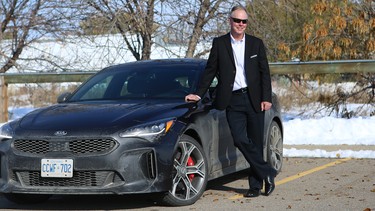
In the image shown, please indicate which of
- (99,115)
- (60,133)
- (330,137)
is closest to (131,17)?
(330,137)

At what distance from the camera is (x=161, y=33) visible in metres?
16.9

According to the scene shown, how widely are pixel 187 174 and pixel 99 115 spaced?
3.31 ft

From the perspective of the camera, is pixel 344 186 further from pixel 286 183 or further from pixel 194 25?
pixel 194 25

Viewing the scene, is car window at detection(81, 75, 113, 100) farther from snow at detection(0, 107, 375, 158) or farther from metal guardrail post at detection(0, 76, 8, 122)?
metal guardrail post at detection(0, 76, 8, 122)

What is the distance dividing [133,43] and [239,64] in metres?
8.70

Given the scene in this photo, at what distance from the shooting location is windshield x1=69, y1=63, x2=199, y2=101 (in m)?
9.16

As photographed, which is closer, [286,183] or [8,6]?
[286,183]

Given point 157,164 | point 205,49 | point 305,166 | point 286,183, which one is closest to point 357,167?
point 305,166

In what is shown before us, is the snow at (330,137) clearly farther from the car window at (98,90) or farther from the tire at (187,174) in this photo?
the tire at (187,174)

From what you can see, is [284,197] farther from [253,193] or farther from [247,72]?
[247,72]

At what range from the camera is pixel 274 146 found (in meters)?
10.3

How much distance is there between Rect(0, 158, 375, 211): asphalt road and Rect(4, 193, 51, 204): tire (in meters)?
0.07

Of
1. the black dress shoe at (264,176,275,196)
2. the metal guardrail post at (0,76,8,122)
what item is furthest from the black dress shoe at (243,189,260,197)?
the metal guardrail post at (0,76,8,122)

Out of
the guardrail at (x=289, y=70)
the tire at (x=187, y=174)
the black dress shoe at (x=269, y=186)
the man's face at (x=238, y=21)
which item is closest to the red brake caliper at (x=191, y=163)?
the tire at (x=187, y=174)
